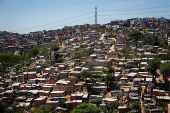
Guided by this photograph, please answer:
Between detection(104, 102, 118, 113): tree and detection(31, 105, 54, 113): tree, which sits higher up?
detection(104, 102, 118, 113): tree

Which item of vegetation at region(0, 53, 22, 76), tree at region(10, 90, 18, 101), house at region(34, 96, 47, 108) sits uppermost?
vegetation at region(0, 53, 22, 76)

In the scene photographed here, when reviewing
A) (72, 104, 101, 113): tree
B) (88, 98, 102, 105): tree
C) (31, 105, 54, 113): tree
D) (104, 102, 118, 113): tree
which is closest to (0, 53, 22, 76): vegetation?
(31, 105, 54, 113): tree

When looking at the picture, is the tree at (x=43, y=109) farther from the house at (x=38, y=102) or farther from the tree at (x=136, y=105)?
the tree at (x=136, y=105)

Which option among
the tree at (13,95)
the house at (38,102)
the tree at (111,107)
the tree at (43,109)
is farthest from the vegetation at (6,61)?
the tree at (111,107)

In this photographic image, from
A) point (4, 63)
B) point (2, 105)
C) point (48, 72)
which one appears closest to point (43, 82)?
point (48, 72)

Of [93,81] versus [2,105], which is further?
[93,81]

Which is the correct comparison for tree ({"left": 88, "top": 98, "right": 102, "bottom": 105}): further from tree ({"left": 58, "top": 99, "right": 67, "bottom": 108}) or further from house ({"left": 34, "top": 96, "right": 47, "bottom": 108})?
house ({"left": 34, "top": 96, "right": 47, "bottom": 108})

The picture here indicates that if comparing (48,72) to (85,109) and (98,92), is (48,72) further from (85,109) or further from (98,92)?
(85,109)

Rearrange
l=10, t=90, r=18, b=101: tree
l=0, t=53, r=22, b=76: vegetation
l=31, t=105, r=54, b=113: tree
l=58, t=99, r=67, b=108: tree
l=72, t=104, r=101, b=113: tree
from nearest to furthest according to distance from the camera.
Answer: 1. l=72, t=104, r=101, b=113: tree
2. l=31, t=105, r=54, b=113: tree
3. l=58, t=99, r=67, b=108: tree
4. l=10, t=90, r=18, b=101: tree
5. l=0, t=53, r=22, b=76: vegetation

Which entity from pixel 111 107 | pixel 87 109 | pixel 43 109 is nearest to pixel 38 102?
pixel 43 109

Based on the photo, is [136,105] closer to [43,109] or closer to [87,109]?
[87,109]

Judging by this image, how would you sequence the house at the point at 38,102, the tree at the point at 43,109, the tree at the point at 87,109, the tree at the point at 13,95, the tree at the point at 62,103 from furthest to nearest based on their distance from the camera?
the tree at the point at 13,95 < the house at the point at 38,102 < the tree at the point at 62,103 < the tree at the point at 43,109 < the tree at the point at 87,109
